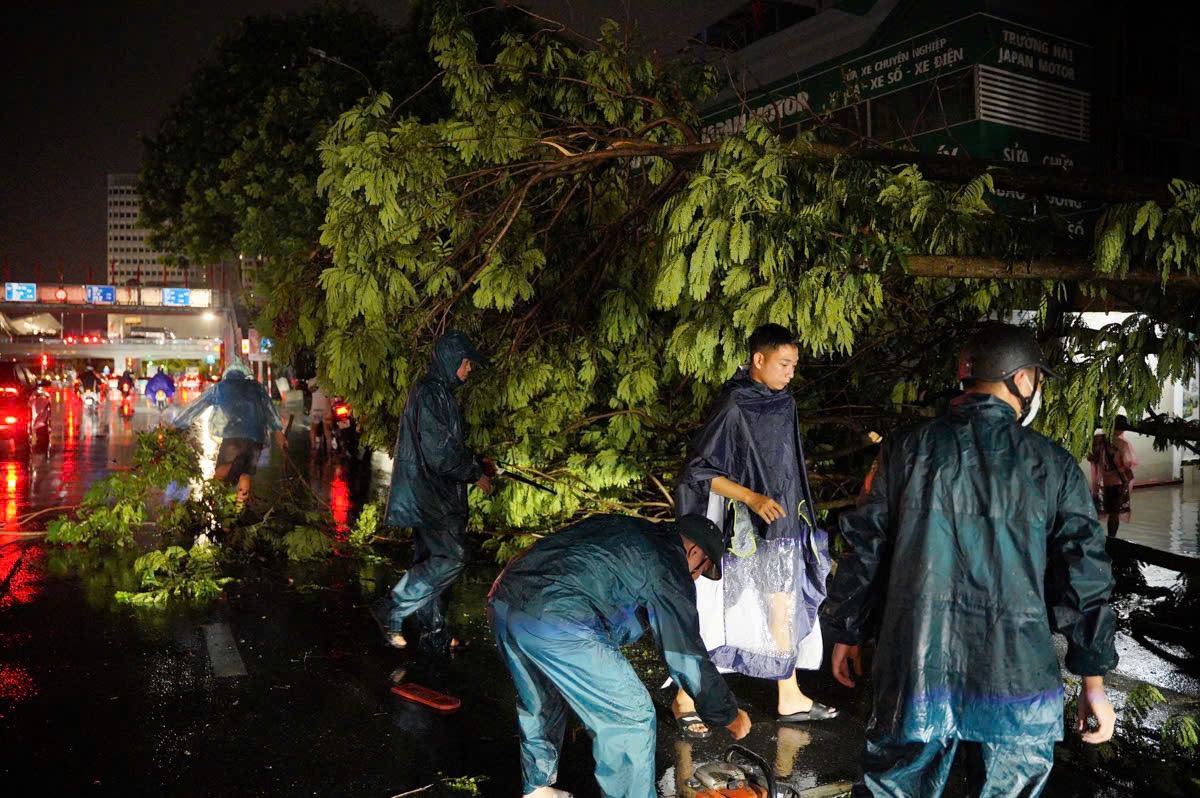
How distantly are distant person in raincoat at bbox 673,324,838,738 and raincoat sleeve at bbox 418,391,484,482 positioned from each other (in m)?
1.56

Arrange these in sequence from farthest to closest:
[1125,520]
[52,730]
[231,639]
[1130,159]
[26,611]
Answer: [1130,159]
[1125,520]
[26,611]
[231,639]
[52,730]

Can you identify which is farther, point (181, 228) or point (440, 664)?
point (181, 228)

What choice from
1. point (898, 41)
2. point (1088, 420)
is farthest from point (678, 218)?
point (898, 41)

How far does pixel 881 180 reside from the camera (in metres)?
5.61

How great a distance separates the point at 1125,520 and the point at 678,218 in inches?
358

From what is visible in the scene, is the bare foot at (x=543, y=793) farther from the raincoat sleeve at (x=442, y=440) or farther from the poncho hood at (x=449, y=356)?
the poncho hood at (x=449, y=356)

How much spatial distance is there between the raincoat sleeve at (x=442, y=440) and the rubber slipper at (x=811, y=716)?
2.22 m

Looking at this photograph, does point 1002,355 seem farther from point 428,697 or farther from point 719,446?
point 428,697

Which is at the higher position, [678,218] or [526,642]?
[678,218]

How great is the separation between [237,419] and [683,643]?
308 inches

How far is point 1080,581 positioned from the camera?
2736 millimetres

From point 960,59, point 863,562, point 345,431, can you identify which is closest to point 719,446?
point 863,562

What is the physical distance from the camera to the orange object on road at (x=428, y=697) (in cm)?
501

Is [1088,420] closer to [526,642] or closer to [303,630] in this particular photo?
[526,642]
